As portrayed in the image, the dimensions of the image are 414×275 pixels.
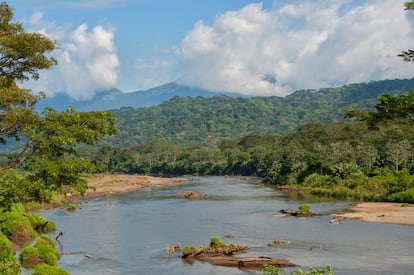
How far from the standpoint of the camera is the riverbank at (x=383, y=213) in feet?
211

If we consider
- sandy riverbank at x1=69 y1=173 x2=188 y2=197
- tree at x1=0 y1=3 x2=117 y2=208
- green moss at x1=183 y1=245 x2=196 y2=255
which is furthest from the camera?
sandy riverbank at x1=69 y1=173 x2=188 y2=197

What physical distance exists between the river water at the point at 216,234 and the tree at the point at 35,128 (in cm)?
2336

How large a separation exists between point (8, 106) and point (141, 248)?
110 feet

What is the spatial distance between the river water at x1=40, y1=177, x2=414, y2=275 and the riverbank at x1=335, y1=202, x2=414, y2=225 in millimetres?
2976

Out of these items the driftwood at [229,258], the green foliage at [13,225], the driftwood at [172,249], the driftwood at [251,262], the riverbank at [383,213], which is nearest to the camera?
the driftwood at [251,262]

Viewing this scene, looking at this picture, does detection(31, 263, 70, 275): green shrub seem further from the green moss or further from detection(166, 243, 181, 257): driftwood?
detection(166, 243, 181, 257): driftwood

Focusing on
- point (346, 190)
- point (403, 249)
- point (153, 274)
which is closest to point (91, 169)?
point (153, 274)

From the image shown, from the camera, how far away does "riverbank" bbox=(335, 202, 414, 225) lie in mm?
64438

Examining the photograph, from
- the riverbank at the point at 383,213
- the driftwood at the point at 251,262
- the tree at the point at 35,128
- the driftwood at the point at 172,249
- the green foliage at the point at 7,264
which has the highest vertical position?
the tree at the point at 35,128

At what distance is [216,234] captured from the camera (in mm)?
56438

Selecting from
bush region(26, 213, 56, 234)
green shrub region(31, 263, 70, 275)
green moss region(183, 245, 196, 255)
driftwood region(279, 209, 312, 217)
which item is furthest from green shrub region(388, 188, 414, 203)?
green shrub region(31, 263, 70, 275)

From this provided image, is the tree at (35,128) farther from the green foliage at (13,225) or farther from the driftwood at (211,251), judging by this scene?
the green foliage at (13,225)

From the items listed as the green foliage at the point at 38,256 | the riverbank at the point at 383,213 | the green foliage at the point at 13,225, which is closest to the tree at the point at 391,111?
the green foliage at the point at 38,256

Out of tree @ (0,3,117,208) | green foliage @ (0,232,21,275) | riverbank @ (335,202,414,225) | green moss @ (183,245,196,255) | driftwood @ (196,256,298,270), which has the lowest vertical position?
driftwood @ (196,256,298,270)
